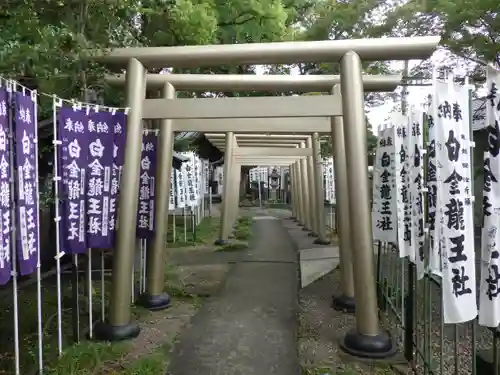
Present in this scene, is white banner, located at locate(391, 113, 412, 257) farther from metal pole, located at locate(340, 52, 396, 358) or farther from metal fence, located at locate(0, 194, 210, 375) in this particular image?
metal fence, located at locate(0, 194, 210, 375)

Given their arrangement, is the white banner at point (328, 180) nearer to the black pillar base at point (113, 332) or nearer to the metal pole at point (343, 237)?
the metal pole at point (343, 237)

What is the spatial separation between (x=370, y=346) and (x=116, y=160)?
368 centimetres

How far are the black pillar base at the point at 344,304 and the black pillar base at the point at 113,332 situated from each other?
10.0 ft

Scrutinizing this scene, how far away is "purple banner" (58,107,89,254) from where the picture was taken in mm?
5059

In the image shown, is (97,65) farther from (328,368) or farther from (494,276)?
(494,276)

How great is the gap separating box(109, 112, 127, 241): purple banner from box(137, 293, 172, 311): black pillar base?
1692 mm

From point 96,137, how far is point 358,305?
360 centimetres

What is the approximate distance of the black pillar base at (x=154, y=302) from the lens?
23.0 feet

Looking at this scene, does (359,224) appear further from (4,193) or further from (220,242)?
(220,242)

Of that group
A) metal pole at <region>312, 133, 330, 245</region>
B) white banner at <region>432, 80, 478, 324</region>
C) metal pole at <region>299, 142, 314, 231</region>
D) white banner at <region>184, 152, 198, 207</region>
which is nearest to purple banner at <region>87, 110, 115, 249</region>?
white banner at <region>432, 80, 478, 324</region>

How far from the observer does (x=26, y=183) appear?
4.10 metres

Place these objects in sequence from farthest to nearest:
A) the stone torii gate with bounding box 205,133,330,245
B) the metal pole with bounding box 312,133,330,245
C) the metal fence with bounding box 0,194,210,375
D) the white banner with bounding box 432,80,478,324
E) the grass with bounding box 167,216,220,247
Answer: the grass with bounding box 167,216,220,247 < the stone torii gate with bounding box 205,133,330,245 < the metal pole with bounding box 312,133,330,245 < the metal fence with bounding box 0,194,210,375 < the white banner with bounding box 432,80,478,324

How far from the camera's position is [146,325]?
6328 mm

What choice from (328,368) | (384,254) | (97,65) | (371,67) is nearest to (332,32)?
(371,67)
